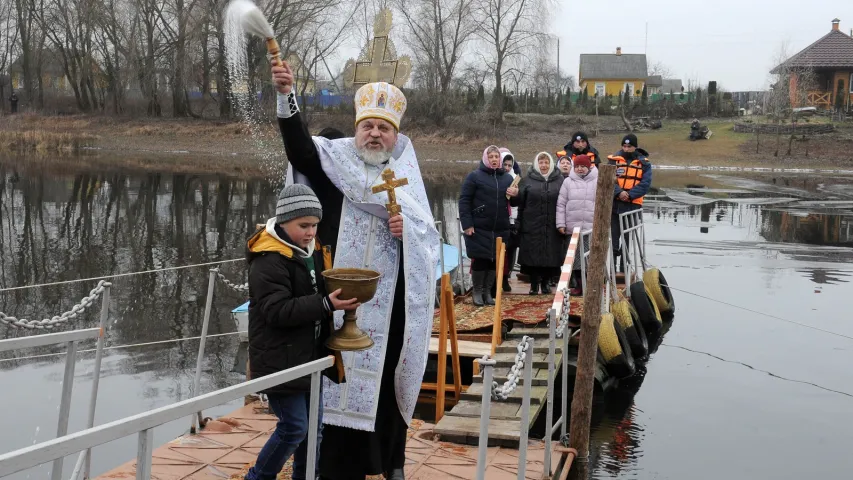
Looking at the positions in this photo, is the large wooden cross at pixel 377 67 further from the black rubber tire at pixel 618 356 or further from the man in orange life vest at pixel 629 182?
the man in orange life vest at pixel 629 182

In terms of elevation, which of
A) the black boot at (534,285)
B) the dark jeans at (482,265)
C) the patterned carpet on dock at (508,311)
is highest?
the dark jeans at (482,265)

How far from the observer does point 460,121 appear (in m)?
52.3

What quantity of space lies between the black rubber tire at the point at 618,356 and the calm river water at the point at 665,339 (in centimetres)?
20

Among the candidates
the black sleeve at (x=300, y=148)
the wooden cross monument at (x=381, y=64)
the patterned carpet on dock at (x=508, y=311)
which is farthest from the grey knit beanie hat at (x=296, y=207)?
the patterned carpet on dock at (x=508, y=311)

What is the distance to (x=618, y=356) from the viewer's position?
9875mm

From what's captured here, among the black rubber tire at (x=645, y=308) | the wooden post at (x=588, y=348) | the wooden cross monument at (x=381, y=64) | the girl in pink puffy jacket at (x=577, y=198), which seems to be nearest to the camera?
the wooden cross monument at (x=381, y=64)

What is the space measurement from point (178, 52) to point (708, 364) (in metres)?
37.4

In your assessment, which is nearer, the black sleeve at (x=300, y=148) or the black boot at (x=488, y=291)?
the black sleeve at (x=300, y=148)

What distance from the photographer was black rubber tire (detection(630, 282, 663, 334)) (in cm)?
1174

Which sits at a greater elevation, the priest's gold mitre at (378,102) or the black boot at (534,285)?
the priest's gold mitre at (378,102)

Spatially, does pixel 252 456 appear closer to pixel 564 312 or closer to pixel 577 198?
pixel 564 312

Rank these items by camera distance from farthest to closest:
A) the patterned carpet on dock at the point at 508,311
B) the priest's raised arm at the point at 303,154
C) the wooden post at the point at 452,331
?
1. the patterned carpet on dock at the point at 508,311
2. the wooden post at the point at 452,331
3. the priest's raised arm at the point at 303,154

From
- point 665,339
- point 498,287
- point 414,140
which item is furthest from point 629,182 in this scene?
point 414,140

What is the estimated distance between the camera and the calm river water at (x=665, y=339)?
8.15 metres
